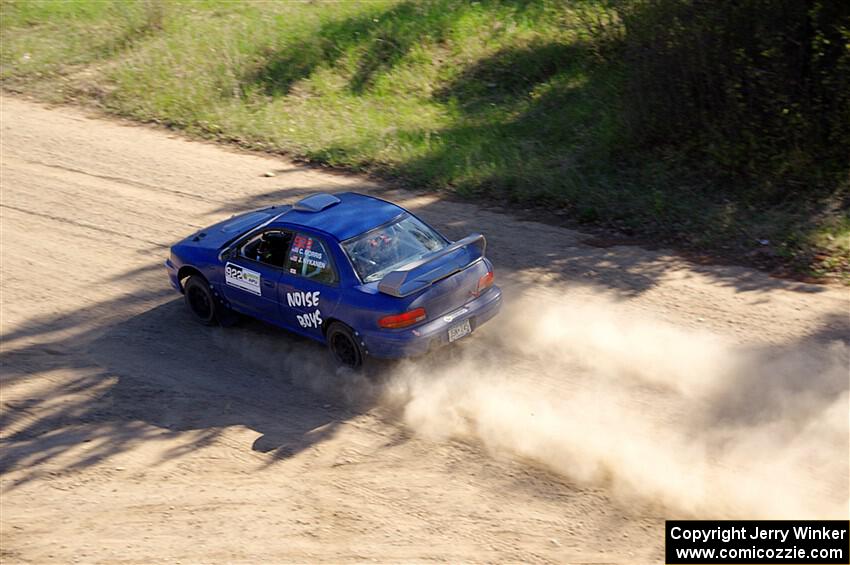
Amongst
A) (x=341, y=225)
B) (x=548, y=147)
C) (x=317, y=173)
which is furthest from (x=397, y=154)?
(x=341, y=225)

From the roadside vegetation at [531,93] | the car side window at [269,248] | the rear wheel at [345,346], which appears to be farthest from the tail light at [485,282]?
the roadside vegetation at [531,93]

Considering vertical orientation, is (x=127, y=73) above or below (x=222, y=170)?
above

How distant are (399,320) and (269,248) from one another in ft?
6.66

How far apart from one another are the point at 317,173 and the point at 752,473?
9.80 m

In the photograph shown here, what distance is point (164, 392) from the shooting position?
985 cm

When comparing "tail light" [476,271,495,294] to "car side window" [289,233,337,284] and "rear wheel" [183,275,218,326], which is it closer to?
"car side window" [289,233,337,284]

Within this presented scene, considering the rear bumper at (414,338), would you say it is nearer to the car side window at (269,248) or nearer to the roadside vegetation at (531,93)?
the car side window at (269,248)

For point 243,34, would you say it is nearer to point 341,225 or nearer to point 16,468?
point 341,225

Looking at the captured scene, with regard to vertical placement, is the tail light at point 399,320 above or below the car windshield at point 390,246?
below

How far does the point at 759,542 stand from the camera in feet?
22.9

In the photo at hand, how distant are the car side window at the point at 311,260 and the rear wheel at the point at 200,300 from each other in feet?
4.90

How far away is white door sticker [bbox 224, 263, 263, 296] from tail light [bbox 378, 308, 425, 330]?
1.85 m

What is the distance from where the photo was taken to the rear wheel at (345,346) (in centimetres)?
947

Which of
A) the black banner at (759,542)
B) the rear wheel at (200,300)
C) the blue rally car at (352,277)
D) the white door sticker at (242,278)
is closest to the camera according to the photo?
the black banner at (759,542)
